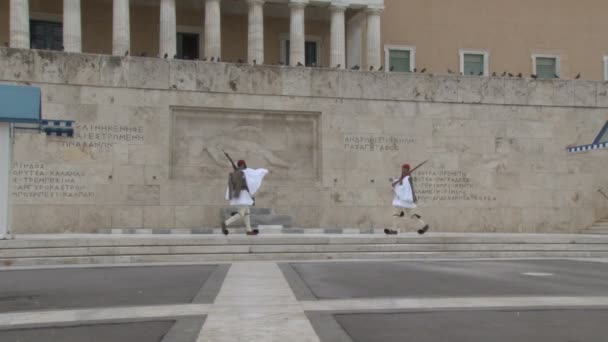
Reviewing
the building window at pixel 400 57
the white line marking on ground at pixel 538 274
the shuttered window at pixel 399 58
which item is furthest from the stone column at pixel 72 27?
the white line marking on ground at pixel 538 274

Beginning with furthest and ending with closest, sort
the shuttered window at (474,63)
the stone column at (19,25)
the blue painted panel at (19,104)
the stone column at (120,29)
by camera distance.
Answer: the shuttered window at (474,63)
the stone column at (120,29)
the stone column at (19,25)
the blue painted panel at (19,104)

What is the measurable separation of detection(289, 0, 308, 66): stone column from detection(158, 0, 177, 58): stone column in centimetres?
670

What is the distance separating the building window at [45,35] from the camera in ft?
127

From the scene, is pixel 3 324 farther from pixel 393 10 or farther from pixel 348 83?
pixel 393 10

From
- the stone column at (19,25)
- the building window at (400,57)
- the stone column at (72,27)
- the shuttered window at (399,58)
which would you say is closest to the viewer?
the stone column at (19,25)

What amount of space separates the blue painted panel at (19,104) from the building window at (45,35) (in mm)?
24158

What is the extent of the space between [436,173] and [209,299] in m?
17.5

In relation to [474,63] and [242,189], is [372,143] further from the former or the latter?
[474,63]

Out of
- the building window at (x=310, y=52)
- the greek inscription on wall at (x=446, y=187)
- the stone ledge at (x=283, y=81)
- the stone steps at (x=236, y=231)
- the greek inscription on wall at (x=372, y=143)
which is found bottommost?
the stone steps at (x=236, y=231)

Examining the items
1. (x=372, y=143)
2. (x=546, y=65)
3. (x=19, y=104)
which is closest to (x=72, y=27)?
(x=372, y=143)

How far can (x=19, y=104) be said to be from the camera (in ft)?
52.9

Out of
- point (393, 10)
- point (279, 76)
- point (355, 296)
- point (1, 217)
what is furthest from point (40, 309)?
point (393, 10)

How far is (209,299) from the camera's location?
875 centimetres

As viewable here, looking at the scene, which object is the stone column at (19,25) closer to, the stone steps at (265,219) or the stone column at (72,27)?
the stone column at (72,27)
